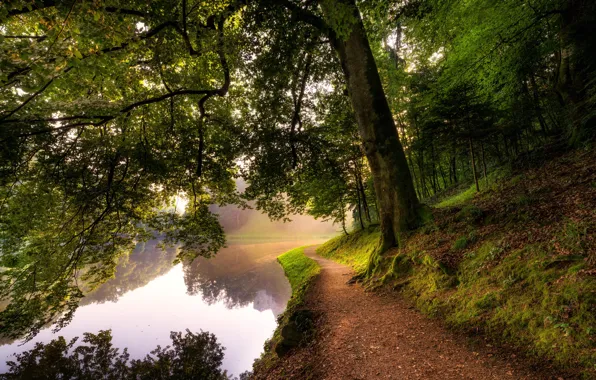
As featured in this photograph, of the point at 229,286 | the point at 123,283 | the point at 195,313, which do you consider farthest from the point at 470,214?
the point at 123,283

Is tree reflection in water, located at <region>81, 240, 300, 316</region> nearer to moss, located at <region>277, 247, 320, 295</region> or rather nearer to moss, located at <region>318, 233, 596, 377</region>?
moss, located at <region>277, 247, 320, 295</region>

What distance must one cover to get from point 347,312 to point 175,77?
9.21 m

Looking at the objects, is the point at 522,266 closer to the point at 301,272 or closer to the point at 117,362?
the point at 117,362

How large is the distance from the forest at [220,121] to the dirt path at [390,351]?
5.58 feet

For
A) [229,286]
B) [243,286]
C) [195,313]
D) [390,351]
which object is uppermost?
[390,351]

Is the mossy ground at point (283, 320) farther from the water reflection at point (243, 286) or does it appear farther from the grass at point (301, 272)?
the water reflection at point (243, 286)

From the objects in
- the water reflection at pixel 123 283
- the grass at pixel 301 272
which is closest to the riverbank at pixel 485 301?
the grass at pixel 301 272

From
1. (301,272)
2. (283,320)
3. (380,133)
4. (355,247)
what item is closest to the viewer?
(380,133)

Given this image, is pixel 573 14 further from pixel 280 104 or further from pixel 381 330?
pixel 381 330

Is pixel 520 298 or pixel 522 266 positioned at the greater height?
pixel 522 266

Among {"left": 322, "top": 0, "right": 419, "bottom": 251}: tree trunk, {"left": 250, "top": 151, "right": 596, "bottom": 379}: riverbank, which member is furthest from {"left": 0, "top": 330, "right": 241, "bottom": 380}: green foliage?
{"left": 322, "top": 0, "right": 419, "bottom": 251}: tree trunk

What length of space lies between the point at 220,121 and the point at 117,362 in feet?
32.6

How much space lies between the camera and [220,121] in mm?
9727

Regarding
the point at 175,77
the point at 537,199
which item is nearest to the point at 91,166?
the point at 175,77
